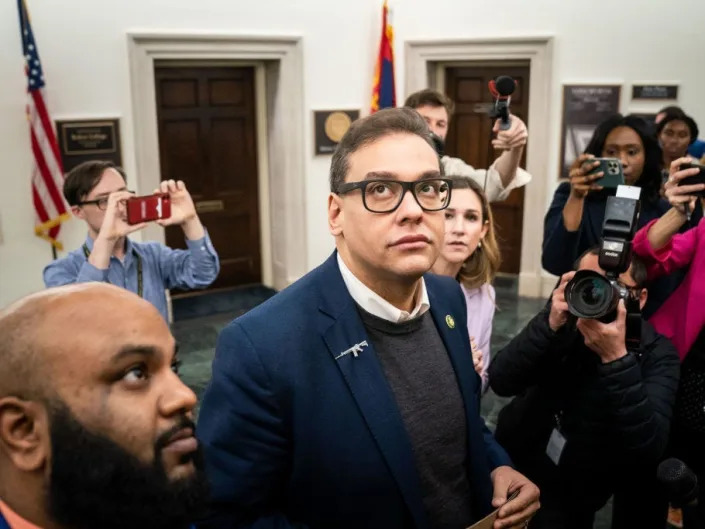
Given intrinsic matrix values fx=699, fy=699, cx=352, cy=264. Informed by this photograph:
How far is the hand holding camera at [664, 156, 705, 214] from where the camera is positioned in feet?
8.79

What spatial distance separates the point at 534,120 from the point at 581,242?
13.3ft

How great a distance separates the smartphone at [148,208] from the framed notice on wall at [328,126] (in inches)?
159

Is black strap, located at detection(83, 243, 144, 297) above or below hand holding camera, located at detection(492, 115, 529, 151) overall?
below

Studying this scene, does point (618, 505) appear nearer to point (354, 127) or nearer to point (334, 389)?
point (334, 389)

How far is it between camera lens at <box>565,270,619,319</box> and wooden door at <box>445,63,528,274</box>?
559cm

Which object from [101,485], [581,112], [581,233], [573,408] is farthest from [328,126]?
[101,485]

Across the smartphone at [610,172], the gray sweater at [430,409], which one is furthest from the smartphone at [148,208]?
the smartphone at [610,172]

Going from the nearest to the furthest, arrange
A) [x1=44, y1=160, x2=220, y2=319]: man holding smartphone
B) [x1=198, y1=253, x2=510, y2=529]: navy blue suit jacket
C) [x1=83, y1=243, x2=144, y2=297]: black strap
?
1. [x1=198, y1=253, x2=510, y2=529]: navy blue suit jacket
2. [x1=44, y1=160, x2=220, y2=319]: man holding smartphone
3. [x1=83, y1=243, x2=144, y2=297]: black strap

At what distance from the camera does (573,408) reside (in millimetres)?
2252

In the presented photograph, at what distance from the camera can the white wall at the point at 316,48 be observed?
18.5 ft

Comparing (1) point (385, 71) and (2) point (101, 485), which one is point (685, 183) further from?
(1) point (385, 71)

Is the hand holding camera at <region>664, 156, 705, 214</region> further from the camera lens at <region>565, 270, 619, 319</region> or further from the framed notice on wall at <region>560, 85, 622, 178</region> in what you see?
the framed notice on wall at <region>560, 85, 622, 178</region>

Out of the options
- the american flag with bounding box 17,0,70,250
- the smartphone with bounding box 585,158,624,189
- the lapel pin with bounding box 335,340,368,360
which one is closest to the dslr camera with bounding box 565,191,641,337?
the lapel pin with bounding box 335,340,368,360

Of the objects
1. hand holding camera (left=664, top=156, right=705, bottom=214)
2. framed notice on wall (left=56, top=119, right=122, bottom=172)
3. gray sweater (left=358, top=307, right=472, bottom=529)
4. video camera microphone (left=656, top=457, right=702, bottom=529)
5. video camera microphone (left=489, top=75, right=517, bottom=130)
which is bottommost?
video camera microphone (left=656, top=457, right=702, bottom=529)
